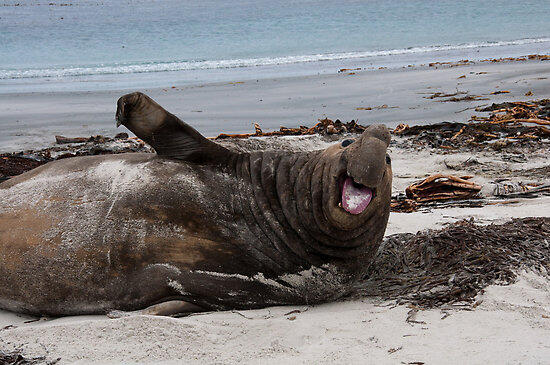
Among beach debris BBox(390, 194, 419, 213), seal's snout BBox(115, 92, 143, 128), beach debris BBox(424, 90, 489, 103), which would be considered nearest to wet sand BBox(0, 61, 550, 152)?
beach debris BBox(424, 90, 489, 103)

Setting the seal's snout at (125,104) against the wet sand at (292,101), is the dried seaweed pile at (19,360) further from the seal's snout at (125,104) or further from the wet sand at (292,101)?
the wet sand at (292,101)

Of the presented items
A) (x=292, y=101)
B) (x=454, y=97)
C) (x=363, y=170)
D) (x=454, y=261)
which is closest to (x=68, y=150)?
(x=292, y=101)

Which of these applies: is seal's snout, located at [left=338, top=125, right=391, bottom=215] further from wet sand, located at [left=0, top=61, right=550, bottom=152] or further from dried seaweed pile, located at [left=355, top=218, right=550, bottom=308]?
wet sand, located at [left=0, top=61, right=550, bottom=152]

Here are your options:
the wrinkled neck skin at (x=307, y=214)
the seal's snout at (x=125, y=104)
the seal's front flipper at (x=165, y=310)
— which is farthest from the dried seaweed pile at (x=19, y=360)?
the seal's snout at (x=125, y=104)

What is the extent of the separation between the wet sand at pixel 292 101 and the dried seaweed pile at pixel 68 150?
0.68 m

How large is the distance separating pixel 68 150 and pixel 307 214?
6512 mm

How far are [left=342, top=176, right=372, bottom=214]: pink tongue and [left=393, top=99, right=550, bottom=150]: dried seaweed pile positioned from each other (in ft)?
16.8

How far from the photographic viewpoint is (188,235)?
4254 millimetres

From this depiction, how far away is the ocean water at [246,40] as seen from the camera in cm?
2252

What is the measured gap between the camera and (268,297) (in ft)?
13.9

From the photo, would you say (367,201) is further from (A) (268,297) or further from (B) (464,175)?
(B) (464,175)

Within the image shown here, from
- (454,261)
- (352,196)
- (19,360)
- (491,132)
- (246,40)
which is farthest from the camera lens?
(246,40)

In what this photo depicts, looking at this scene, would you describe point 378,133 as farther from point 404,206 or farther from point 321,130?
point 321,130

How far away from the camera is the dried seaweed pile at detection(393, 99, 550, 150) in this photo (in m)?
8.68
